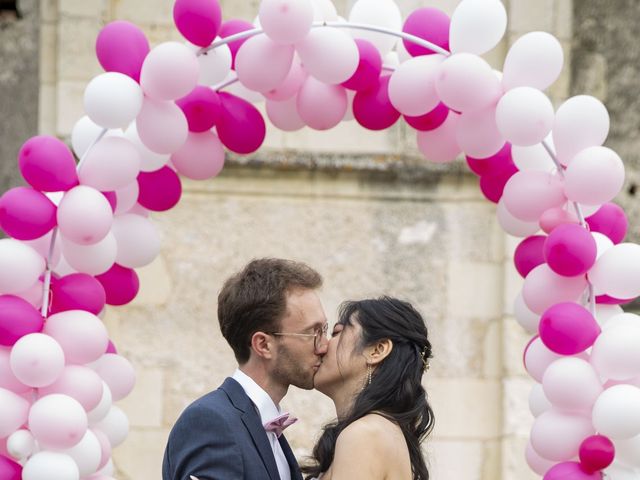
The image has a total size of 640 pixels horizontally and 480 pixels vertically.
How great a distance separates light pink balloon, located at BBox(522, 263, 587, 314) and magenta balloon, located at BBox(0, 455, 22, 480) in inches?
74.7

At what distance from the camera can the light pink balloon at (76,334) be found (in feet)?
14.4

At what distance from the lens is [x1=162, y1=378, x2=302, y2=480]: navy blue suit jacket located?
12.5 feet

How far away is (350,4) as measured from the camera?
21.9 feet

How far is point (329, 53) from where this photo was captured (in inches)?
175

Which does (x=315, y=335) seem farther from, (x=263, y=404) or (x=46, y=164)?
(x=46, y=164)

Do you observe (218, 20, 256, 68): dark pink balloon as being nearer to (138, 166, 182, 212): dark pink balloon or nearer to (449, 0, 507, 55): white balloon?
(138, 166, 182, 212): dark pink balloon

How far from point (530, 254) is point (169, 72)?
1554 millimetres

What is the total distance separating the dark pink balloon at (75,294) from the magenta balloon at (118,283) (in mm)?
289

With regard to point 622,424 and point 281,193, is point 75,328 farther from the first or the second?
point 281,193

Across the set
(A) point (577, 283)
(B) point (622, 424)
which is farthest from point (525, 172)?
(B) point (622, 424)

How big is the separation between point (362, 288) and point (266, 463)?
2713 millimetres

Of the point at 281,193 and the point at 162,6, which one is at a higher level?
the point at 162,6

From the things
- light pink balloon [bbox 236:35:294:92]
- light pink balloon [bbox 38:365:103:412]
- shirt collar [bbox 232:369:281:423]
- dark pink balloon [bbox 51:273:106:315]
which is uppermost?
light pink balloon [bbox 236:35:294:92]

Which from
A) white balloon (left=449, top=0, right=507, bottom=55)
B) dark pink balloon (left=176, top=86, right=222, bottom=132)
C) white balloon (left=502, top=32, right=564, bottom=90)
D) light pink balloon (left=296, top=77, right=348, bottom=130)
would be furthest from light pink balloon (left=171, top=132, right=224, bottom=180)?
white balloon (left=502, top=32, right=564, bottom=90)
